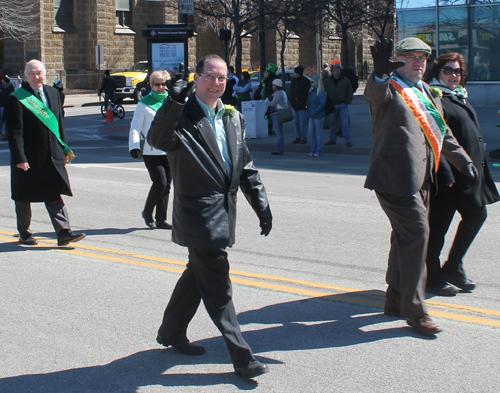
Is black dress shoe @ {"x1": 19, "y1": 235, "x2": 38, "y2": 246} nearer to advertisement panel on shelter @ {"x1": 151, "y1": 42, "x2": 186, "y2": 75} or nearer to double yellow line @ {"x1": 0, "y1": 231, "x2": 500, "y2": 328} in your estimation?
double yellow line @ {"x1": 0, "y1": 231, "x2": 500, "y2": 328}

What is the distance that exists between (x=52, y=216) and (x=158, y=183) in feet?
4.39

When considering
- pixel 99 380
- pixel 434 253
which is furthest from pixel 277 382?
pixel 434 253

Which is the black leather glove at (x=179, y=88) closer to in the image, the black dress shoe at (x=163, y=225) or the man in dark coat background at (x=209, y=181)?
the man in dark coat background at (x=209, y=181)

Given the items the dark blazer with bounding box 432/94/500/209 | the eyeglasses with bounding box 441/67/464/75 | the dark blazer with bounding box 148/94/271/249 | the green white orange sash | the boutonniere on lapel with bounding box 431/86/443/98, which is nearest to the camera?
the dark blazer with bounding box 148/94/271/249

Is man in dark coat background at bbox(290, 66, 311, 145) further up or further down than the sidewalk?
further up

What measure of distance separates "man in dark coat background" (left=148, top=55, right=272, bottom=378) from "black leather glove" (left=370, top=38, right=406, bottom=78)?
944mm

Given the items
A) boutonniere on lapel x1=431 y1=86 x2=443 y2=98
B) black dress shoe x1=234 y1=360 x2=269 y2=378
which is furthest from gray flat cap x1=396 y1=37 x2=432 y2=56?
black dress shoe x1=234 y1=360 x2=269 y2=378

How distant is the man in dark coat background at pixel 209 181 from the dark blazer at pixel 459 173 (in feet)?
5.98

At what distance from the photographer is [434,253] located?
5.37 metres

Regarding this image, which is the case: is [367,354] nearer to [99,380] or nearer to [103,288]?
[99,380]

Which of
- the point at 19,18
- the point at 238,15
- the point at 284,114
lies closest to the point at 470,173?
the point at 284,114

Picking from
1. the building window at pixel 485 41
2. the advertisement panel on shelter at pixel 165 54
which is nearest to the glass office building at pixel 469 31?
the building window at pixel 485 41

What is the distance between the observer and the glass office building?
24.3 metres

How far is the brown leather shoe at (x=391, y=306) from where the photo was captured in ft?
15.9
